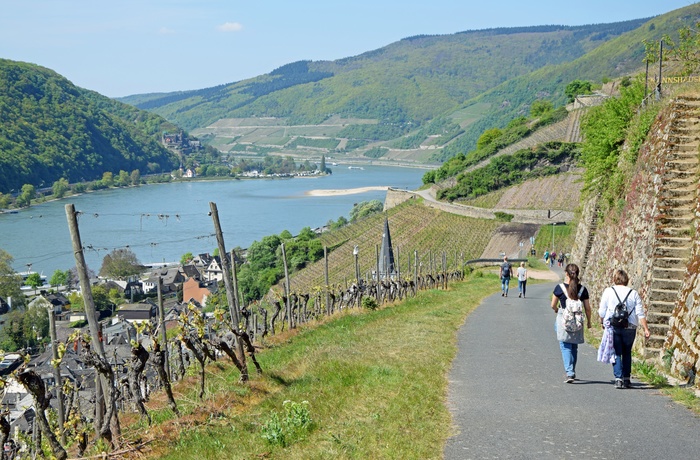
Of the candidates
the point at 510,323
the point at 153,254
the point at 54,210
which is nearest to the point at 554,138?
the point at 153,254

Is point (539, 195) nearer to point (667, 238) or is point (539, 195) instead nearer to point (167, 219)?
point (167, 219)

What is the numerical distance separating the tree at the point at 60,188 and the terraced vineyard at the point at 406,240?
3073 inches

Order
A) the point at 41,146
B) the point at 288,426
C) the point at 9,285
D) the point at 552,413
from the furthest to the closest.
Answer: the point at 41,146
the point at 9,285
the point at 552,413
the point at 288,426

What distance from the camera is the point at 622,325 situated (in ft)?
29.5

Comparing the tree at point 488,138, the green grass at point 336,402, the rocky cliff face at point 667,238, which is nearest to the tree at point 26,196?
the tree at point 488,138

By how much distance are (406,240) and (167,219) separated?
73.1 feet

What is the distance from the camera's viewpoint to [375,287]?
2206cm

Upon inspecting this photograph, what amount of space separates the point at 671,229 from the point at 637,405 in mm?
4218

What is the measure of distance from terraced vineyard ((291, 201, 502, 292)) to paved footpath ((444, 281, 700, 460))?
46028mm

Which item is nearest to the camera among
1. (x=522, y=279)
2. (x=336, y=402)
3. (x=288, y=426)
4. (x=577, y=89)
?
(x=288, y=426)

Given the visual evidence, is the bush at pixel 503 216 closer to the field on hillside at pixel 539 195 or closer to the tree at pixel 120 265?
the field on hillside at pixel 539 195

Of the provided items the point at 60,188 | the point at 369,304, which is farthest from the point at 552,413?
the point at 60,188

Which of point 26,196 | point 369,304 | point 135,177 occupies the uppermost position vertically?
point 369,304

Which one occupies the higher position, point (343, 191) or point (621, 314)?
point (621, 314)
